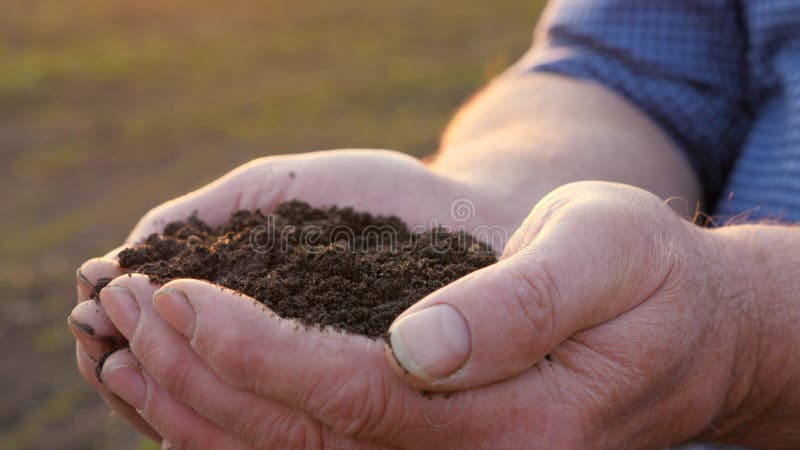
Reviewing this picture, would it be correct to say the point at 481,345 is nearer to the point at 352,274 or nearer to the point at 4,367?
the point at 352,274

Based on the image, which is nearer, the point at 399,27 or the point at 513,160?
the point at 513,160

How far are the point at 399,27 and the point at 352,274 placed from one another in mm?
10442

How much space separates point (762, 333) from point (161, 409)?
66.0 inches

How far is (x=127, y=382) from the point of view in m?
1.98

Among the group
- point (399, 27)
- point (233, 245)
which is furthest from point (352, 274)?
point (399, 27)

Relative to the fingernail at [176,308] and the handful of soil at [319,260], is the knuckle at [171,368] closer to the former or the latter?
the fingernail at [176,308]

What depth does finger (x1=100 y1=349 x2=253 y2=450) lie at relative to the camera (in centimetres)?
195

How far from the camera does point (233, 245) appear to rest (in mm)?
2279

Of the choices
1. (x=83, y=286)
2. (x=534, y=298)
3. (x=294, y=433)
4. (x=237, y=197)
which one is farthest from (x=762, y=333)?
(x=83, y=286)

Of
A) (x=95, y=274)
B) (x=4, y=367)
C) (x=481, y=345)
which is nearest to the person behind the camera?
(x=481, y=345)

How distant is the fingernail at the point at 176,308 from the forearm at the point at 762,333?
1.38 meters

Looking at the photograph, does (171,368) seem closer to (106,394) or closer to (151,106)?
(106,394)

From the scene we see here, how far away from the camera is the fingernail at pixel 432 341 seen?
161 cm

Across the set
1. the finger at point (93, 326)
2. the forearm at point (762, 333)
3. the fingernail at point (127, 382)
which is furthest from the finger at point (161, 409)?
the forearm at point (762, 333)
